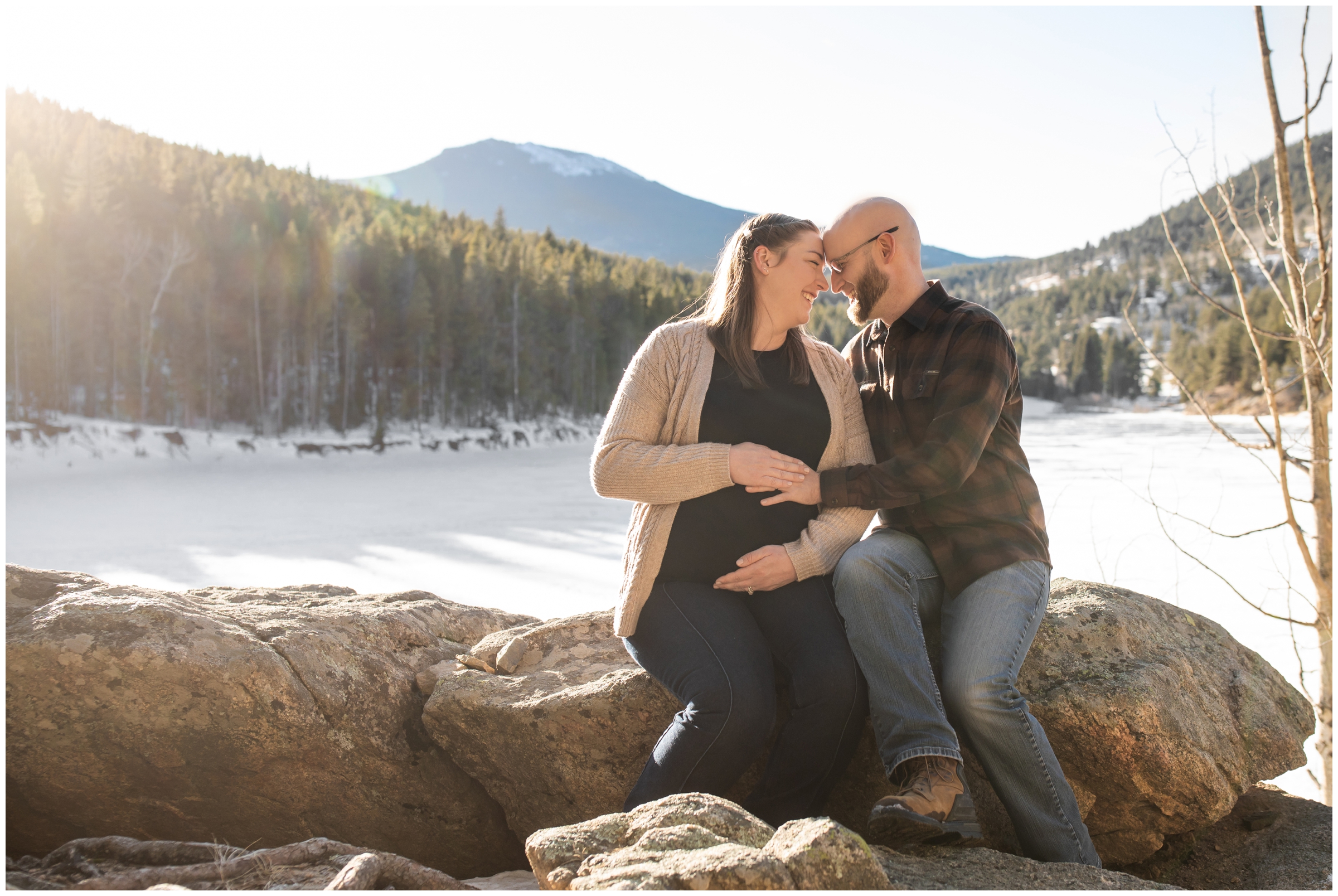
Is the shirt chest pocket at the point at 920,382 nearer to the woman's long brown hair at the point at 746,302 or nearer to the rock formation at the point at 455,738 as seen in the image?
the woman's long brown hair at the point at 746,302

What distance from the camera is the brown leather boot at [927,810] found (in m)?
2.05

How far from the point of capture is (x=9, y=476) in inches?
811

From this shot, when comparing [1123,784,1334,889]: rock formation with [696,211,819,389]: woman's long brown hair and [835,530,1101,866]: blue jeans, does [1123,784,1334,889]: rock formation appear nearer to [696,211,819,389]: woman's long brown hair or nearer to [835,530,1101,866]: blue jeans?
[835,530,1101,866]: blue jeans

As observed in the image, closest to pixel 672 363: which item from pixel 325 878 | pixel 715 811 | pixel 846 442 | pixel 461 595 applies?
pixel 846 442

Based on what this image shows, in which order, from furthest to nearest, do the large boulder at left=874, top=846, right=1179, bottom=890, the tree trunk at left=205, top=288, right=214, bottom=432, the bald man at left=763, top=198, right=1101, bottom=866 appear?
the tree trunk at left=205, top=288, right=214, bottom=432, the bald man at left=763, top=198, right=1101, bottom=866, the large boulder at left=874, top=846, right=1179, bottom=890

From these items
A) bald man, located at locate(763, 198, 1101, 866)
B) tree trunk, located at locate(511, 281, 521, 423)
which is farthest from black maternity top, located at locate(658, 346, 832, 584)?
tree trunk, located at locate(511, 281, 521, 423)

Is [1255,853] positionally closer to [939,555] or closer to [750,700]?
[939,555]

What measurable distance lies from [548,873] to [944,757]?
1.05 metres

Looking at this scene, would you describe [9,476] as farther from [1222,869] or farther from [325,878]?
[1222,869]

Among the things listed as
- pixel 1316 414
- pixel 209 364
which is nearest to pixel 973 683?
pixel 1316 414

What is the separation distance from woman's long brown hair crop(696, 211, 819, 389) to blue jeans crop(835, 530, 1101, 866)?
664 mm

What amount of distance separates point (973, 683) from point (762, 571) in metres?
0.65

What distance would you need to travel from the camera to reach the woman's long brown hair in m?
2.72

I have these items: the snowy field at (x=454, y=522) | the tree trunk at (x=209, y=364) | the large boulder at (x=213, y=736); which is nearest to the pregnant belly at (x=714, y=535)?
the large boulder at (x=213, y=736)
